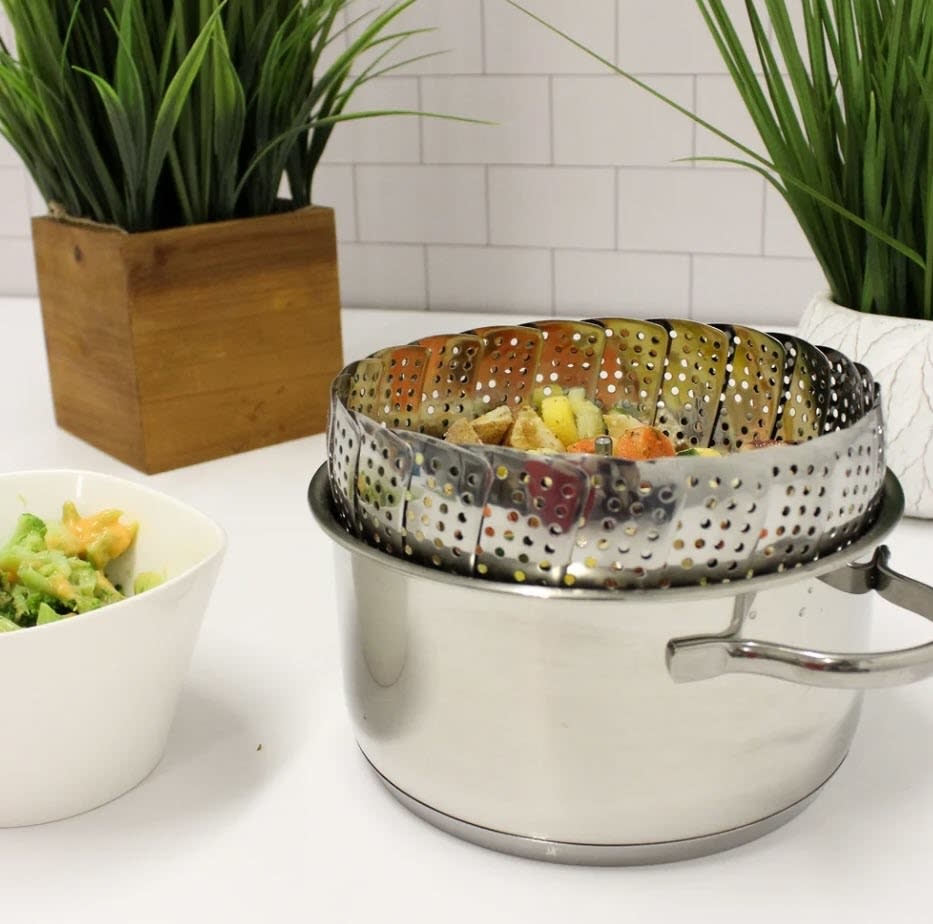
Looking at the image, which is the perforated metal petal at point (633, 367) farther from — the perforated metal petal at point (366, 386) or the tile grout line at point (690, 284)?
the tile grout line at point (690, 284)

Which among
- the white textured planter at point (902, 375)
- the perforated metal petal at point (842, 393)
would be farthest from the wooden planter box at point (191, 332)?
the perforated metal petal at point (842, 393)

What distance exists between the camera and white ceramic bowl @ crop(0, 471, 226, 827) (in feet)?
1.94

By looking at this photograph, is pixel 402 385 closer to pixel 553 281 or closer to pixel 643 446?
pixel 643 446

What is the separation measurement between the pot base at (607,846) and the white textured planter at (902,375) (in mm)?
406

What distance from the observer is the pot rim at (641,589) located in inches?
21.3

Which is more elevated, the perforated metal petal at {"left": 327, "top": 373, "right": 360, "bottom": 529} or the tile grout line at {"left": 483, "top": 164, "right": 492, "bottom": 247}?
the perforated metal petal at {"left": 327, "top": 373, "right": 360, "bottom": 529}

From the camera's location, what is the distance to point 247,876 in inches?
24.0

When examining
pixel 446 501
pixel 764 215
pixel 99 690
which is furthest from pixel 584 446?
pixel 764 215

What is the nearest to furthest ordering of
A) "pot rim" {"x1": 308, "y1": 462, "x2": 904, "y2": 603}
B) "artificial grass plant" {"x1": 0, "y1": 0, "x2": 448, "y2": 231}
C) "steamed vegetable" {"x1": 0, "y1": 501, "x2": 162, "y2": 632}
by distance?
"pot rim" {"x1": 308, "y1": 462, "x2": 904, "y2": 603}, "steamed vegetable" {"x1": 0, "y1": 501, "x2": 162, "y2": 632}, "artificial grass plant" {"x1": 0, "y1": 0, "x2": 448, "y2": 231}

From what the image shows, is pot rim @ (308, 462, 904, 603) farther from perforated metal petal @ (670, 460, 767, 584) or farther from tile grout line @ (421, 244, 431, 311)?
tile grout line @ (421, 244, 431, 311)

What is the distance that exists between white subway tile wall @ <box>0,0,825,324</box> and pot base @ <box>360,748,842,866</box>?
945 mm

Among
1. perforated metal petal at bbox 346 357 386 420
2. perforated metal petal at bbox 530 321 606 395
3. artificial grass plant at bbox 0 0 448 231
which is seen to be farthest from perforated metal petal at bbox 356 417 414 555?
artificial grass plant at bbox 0 0 448 231

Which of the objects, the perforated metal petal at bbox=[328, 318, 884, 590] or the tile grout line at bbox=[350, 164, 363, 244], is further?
the tile grout line at bbox=[350, 164, 363, 244]

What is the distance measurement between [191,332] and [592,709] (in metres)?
0.64
